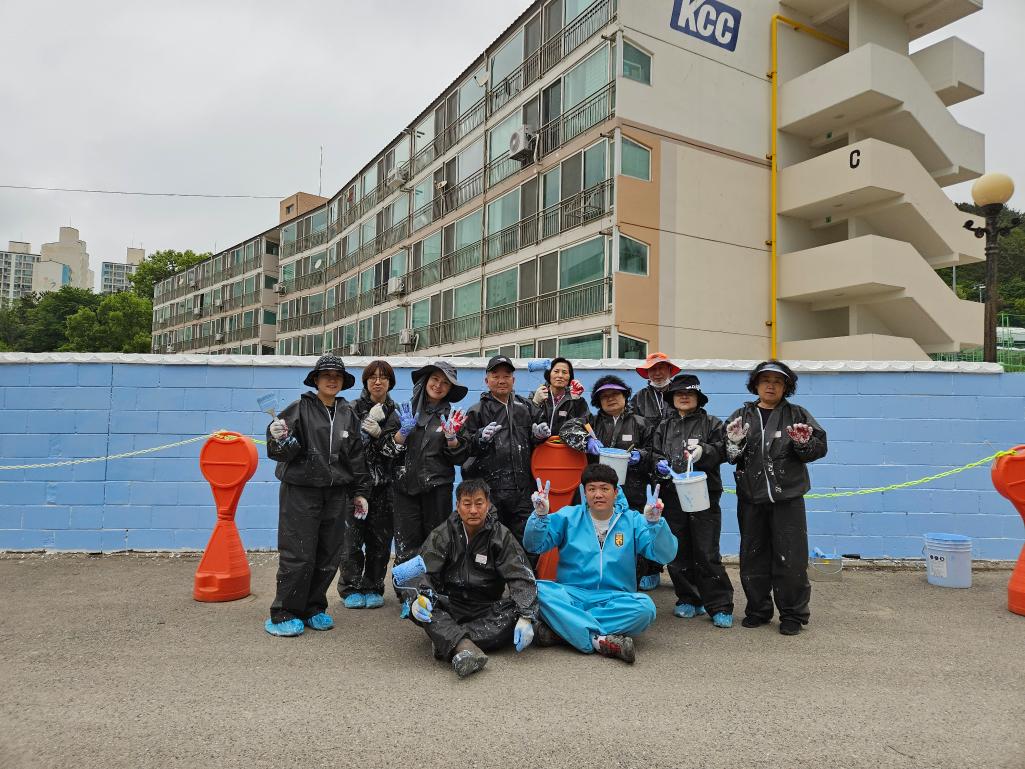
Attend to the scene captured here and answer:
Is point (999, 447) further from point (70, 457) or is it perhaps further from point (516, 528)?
point (70, 457)

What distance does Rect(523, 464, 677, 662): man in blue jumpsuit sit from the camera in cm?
437

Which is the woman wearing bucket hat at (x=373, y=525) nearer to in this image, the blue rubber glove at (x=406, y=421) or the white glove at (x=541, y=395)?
the blue rubber glove at (x=406, y=421)

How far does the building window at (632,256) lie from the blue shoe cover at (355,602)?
45.7 ft

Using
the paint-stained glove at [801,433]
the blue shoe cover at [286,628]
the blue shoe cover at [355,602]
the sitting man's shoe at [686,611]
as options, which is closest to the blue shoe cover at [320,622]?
the blue shoe cover at [286,628]

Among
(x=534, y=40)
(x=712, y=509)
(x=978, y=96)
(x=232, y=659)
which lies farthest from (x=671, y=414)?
(x=978, y=96)

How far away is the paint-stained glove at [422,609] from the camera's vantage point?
4094 mm

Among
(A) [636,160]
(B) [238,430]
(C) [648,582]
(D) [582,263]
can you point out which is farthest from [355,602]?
(A) [636,160]

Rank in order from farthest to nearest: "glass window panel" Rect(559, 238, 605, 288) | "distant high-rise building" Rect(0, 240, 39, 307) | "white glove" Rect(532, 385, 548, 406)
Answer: "distant high-rise building" Rect(0, 240, 39, 307)
"glass window panel" Rect(559, 238, 605, 288)
"white glove" Rect(532, 385, 548, 406)

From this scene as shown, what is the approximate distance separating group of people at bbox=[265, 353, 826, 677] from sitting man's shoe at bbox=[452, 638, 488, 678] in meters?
0.02

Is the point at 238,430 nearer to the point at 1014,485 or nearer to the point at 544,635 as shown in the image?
the point at 544,635

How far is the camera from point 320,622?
475cm

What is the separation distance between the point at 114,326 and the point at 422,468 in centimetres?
6520

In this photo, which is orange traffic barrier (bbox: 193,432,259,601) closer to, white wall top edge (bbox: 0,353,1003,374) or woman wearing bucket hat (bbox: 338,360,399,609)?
woman wearing bucket hat (bbox: 338,360,399,609)

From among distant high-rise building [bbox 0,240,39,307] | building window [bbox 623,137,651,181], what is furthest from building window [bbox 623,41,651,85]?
distant high-rise building [bbox 0,240,39,307]
